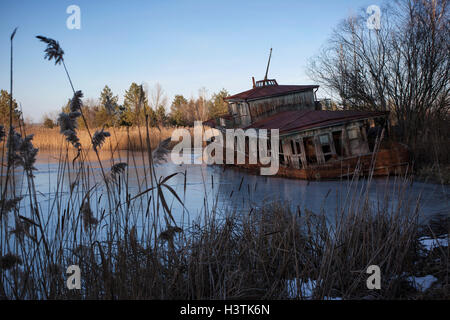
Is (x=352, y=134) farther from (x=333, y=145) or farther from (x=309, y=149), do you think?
(x=309, y=149)

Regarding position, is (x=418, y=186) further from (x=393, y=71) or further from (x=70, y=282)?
(x=70, y=282)

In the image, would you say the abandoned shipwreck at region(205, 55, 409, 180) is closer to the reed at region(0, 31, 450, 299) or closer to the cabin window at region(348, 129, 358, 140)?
the cabin window at region(348, 129, 358, 140)

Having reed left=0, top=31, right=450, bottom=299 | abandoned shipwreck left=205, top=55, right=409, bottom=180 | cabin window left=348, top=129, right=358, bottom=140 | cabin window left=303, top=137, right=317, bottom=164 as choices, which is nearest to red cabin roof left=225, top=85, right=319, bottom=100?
abandoned shipwreck left=205, top=55, right=409, bottom=180

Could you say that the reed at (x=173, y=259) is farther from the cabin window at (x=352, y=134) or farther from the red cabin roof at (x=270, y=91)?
the red cabin roof at (x=270, y=91)

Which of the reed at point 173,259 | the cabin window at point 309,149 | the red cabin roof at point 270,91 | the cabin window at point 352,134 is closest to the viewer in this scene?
the reed at point 173,259

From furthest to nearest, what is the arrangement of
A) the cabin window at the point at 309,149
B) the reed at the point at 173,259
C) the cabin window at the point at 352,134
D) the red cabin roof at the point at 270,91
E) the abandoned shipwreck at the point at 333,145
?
the red cabin roof at the point at 270,91 → the cabin window at the point at 309,149 → the cabin window at the point at 352,134 → the abandoned shipwreck at the point at 333,145 → the reed at the point at 173,259

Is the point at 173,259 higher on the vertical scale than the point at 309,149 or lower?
lower

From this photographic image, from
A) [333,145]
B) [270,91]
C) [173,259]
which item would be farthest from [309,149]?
[173,259]

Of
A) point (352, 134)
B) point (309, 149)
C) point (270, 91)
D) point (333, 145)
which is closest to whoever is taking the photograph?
point (333, 145)

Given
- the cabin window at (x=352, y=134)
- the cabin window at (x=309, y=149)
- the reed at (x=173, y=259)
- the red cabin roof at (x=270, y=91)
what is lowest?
the reed at (x=173, y=259)

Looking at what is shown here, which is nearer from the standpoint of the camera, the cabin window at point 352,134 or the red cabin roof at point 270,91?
the cabin window at point 352,134

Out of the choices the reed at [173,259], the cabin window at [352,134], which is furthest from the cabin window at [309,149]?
the reed at [173,259]

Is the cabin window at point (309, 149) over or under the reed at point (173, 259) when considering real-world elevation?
over
